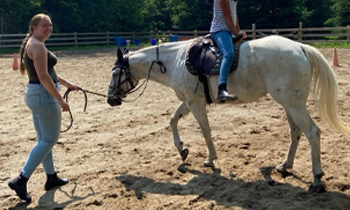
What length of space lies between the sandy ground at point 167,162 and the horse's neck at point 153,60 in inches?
48.7

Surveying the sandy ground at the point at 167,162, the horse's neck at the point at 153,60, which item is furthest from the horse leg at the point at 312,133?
the horse's neck at the point at 153,60

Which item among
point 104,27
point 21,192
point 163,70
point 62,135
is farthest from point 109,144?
point 104,27

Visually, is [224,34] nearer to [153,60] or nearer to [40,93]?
[153,60]

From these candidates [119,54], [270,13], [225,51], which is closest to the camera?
[225,51]

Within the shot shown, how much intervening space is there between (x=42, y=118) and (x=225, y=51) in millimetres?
2492

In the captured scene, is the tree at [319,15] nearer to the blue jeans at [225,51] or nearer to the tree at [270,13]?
the tree at [270,13]

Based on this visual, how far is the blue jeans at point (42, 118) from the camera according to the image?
483 cm

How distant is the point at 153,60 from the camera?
251 inches

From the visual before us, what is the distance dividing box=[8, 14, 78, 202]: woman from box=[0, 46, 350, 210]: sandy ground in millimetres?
404

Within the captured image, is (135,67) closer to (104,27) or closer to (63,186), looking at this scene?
(63,186)

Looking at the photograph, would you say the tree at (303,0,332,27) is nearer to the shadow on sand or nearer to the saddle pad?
the saddle pad

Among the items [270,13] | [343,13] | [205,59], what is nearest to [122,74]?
[205,59]

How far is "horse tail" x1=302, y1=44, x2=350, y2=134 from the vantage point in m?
5.04

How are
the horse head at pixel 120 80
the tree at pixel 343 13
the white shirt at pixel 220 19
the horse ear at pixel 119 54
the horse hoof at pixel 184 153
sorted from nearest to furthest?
1. the white shirt at pixel 220 19
2. the horse hoof at pixel 184 153
3. the horse ear at pixel 119 54
4. the horse head at pixel 120 80
5. the tree at pixel 343 13
